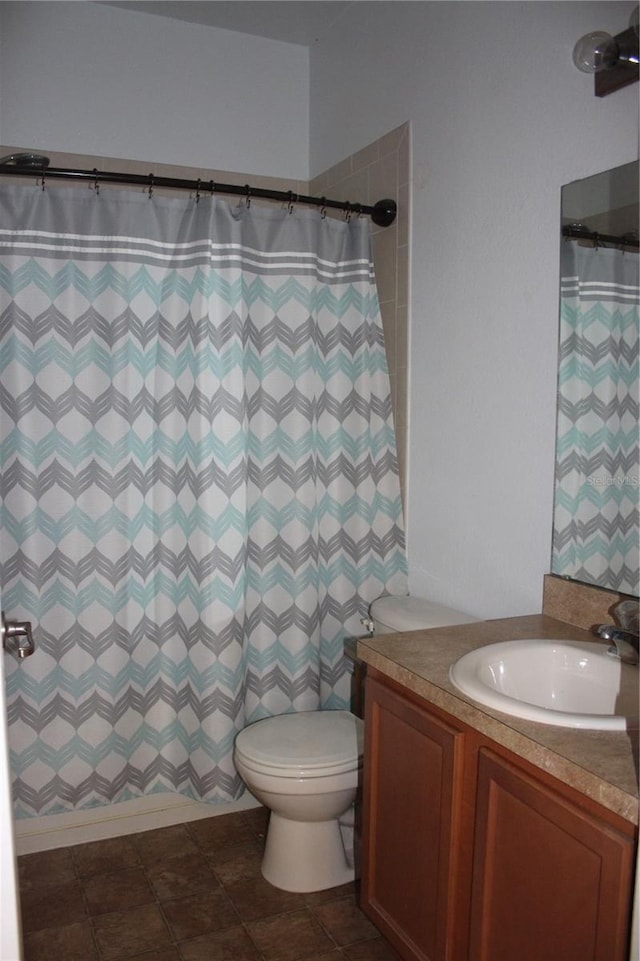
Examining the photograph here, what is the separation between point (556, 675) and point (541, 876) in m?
0.46

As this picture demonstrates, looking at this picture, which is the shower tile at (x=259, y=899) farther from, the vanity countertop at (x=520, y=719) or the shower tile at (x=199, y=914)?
the vanity countertop at (x=520, y=719)

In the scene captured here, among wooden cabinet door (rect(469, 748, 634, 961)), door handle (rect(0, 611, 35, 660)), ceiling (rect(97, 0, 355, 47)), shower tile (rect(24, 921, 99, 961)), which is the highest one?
ceiling (rect(97, 0, 355, 47))

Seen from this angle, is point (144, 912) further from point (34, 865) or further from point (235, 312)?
point (235, 312)

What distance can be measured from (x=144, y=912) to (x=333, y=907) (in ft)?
1.68

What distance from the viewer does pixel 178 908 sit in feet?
7.14

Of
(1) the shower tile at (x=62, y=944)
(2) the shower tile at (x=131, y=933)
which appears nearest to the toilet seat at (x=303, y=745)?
(2) the shower tile at (x=131, y=933)

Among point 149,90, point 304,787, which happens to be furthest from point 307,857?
point 149,90

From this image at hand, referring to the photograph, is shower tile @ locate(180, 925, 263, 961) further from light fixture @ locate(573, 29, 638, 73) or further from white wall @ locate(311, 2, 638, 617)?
light fixture @ locate(573, 29, 638, 73)

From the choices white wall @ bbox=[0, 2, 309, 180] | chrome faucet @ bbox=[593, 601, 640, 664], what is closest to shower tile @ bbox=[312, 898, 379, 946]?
chrome faucet @ bbox=[593, 601, 640, 664]

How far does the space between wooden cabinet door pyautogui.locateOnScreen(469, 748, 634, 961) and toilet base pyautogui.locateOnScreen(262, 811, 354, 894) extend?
0.77 meters

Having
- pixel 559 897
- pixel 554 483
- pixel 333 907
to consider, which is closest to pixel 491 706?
pixel 559 897

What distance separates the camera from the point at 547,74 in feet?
6.25

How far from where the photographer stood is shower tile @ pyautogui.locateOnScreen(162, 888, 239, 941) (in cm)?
209

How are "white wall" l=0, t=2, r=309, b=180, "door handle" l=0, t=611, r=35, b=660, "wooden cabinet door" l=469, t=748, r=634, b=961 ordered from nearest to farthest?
"door handle" l=0, t=611, r=35, b=660 < "wooden cabinet door" l=469, t=748, r=634, b=961 < "white wall" l=0, t=2, r=309, b=180
